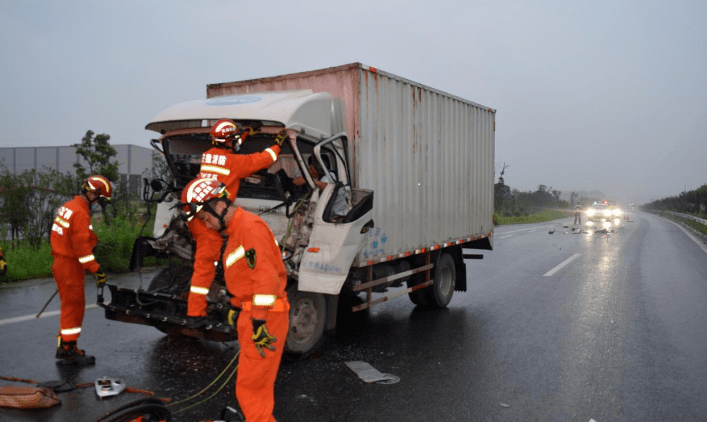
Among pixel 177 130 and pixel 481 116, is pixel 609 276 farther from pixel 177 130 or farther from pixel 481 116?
pixel 177 130

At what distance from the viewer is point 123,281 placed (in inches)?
379

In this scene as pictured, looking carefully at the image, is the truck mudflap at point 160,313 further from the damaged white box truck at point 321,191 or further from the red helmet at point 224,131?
the red helmet at point 224,131

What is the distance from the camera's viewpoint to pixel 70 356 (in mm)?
5414

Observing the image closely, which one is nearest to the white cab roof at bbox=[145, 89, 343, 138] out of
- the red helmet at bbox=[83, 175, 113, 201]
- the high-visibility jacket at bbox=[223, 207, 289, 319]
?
the red helmet at bbox=[83, 175, 113, 201]

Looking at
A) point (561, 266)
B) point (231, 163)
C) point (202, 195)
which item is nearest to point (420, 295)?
point (231, 163)

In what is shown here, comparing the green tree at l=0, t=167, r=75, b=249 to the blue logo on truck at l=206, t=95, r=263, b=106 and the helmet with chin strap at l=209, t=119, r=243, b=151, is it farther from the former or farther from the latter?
the helmet with chin strap at l=209, t=119, r=243, b=151

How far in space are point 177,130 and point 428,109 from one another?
132 inches

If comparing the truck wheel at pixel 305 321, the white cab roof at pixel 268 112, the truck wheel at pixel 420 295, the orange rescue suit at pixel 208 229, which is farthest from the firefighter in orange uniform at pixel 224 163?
the truck wheel at pixel 420 295

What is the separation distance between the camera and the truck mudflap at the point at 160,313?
501 cm

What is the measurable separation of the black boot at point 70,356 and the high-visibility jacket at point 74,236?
0.75 m

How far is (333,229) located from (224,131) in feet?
4.64

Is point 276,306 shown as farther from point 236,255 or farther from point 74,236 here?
point 74,236

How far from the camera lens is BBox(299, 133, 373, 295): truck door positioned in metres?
5.46

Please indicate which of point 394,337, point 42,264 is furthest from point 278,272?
point 42,264
